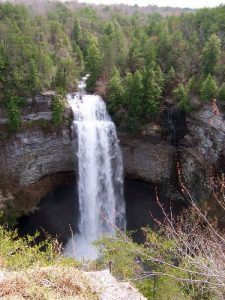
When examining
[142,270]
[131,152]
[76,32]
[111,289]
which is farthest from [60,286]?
[76,32]

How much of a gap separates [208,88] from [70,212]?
14701 millimetres

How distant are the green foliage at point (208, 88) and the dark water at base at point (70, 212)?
9139 mm

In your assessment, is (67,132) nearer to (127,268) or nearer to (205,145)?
(205,145)

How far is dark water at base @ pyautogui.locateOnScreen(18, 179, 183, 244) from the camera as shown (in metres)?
27.6

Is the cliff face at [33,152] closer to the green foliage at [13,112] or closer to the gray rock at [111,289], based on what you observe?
the green foliage at [13,112]

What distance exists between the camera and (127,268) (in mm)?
15688

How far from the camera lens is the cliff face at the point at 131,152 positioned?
1071 inches

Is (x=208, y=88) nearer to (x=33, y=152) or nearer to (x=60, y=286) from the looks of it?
(x=33, y=152)

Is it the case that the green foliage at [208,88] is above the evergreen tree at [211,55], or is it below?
below

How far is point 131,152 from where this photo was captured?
30375 mm

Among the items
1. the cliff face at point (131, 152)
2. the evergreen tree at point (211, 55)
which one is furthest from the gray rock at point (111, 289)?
the evergreen tree at point (211, 55)

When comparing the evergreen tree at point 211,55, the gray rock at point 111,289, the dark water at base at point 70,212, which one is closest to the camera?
the gray rock at point 111,289

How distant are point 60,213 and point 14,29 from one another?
55.2ft

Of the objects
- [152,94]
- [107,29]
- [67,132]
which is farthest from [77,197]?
[107,29]
